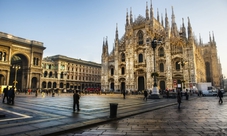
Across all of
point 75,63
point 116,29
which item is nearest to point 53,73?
point 75,63

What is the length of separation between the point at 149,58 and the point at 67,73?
29029mm

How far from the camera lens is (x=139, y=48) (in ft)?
136

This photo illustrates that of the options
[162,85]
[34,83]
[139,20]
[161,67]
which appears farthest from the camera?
[34,83]

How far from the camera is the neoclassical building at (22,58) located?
126ft

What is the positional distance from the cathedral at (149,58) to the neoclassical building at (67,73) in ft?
58.0

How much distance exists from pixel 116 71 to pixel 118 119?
3623 cm


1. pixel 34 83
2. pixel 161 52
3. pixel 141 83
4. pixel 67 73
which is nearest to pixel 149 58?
pixel 161 52

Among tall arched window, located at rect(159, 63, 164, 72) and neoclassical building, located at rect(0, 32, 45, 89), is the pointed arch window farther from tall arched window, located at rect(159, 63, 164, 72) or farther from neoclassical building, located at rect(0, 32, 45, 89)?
neoclassical building, located at rect(0, 32, 45, 89)

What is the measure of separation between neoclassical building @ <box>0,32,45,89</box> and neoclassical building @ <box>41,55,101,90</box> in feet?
23.2

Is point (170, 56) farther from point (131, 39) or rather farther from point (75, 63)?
point (75, 63)

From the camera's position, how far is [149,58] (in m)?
38.5

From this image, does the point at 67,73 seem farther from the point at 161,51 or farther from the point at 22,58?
the point at 161,51

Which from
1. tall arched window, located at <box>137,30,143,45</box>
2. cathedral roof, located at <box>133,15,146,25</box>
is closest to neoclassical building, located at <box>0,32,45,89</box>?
tall arched window, located at <box>137,30,143,45</box>

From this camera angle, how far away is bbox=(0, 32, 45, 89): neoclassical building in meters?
38.3
